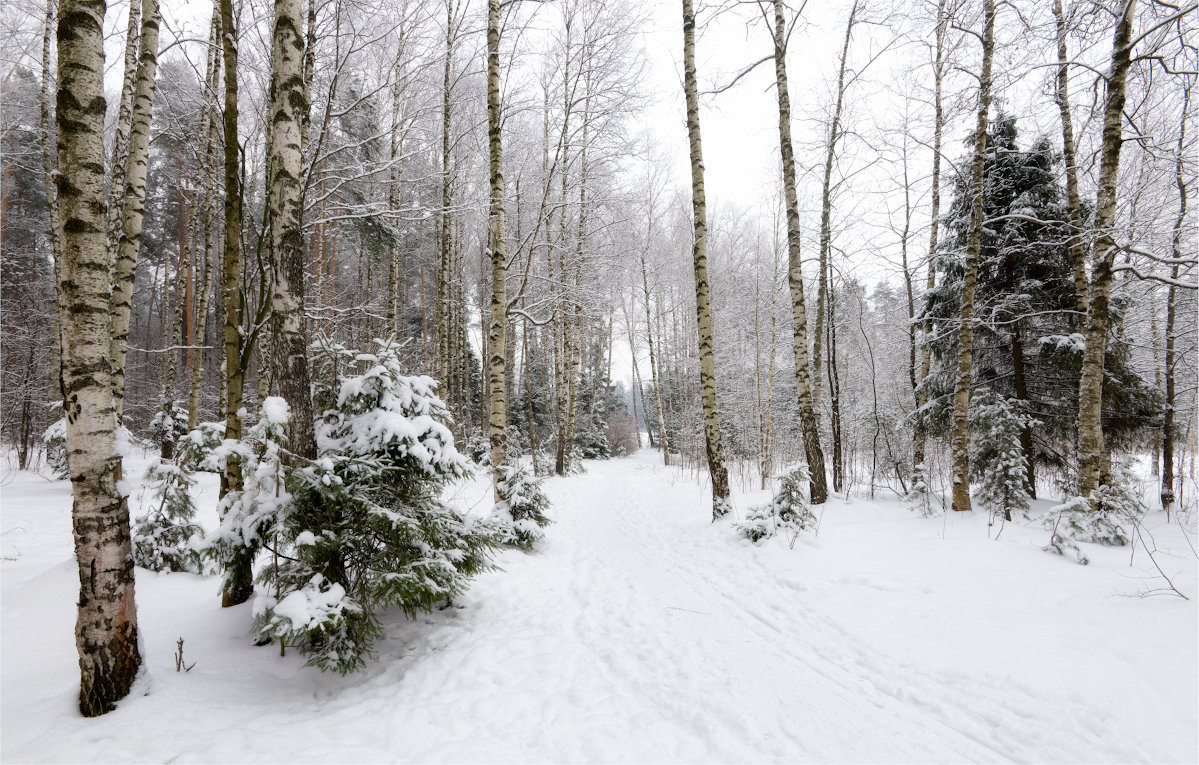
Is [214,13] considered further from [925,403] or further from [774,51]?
[925,403]

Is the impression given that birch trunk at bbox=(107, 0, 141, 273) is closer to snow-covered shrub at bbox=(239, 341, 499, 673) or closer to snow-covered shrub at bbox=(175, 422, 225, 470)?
snow-covered shrub at bbox=(175, 422, 225, 470)

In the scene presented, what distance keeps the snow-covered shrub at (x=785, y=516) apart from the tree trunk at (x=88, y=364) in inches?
220

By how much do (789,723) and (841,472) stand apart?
9015 mm

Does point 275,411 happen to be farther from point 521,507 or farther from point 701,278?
point 701,278

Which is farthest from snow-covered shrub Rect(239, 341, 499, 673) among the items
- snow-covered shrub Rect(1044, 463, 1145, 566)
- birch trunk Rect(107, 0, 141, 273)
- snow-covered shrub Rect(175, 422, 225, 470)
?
snow-covered shrub Rect(1044, 463, 1145, 566)

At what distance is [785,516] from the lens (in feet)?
18.6

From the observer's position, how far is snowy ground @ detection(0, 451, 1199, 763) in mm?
2188

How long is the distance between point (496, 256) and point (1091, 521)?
792cm

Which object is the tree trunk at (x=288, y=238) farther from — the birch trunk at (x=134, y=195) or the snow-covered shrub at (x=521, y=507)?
the snow-covered shrub at (x=521, y=507)

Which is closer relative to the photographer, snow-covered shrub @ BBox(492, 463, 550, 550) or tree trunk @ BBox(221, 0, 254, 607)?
tree trunk @ BBox(221, 0, 254, 607)

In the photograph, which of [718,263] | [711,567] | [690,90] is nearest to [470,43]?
[690,90]

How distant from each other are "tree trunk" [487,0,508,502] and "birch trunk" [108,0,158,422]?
3.60 m

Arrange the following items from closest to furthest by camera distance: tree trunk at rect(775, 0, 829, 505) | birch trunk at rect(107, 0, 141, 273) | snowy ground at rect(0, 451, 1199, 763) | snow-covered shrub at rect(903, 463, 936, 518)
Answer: snowy ground at rect(0, 451, 1199, 763) < birch trunk at rect(107, 0, 141, 273) < snow-covered shrub at rect(903, 463, 936, 518) < tree trunk at rect(775, 0, 829, 505)

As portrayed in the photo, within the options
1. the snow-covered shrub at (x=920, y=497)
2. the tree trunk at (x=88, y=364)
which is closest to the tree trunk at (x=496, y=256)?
the tree trunk at (x=88, y=364)
